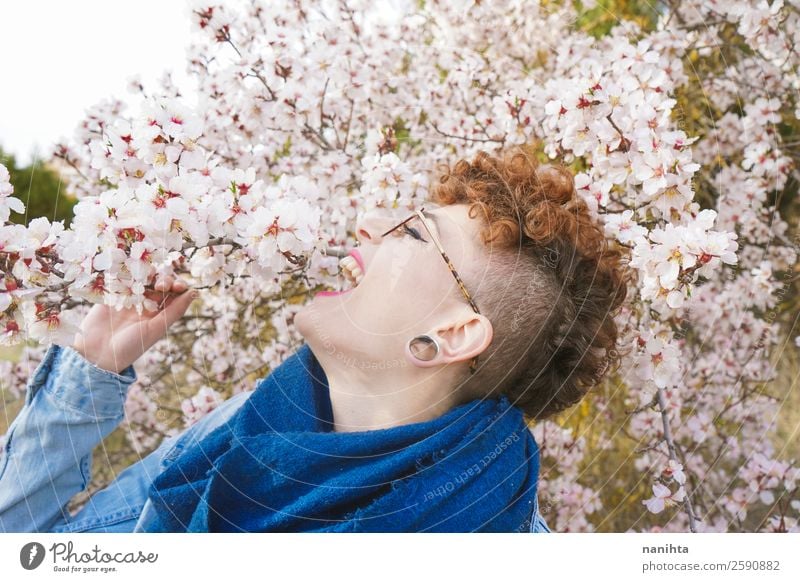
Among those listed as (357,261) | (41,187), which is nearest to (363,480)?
(357,261)

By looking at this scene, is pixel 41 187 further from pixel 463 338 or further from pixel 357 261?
pixel 463 338

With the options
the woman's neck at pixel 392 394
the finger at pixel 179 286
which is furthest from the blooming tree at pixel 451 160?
the woman's neck at pixel 392 394

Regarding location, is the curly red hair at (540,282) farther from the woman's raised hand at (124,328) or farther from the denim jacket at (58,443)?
the woman's raised hand at (124,328)

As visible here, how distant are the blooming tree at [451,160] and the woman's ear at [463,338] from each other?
0.18m

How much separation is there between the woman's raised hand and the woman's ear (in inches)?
13.0

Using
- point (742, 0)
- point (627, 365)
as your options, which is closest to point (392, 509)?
point (627, 365)

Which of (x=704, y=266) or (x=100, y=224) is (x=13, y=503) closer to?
(x=100, y=224)

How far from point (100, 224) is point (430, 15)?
3.36ft

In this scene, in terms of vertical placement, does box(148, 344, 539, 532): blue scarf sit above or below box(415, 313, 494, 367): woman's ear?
below

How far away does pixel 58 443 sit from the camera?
2.49ft

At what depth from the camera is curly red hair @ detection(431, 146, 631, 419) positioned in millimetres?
749

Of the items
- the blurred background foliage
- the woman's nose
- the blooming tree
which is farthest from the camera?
the blurred background foliage

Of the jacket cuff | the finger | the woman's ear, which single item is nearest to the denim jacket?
the jacket cuff

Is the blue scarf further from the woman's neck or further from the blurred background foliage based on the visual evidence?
the blurred background foliage
